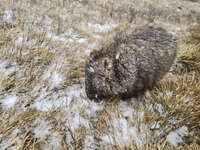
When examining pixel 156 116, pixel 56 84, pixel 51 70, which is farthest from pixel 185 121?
pixel 51 70

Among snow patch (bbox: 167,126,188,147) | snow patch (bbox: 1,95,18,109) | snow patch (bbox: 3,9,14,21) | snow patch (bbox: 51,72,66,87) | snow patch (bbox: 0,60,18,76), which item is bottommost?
snow patch (bbox: 167,126,188,147)

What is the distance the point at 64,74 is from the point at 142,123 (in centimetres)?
151

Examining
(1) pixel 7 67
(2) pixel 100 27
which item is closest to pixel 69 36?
(2) pixel 100 27

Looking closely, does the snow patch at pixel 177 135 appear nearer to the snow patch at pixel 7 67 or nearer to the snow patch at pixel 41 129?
the snow patch at pixel 41 129

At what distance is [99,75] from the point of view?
5.22 feet

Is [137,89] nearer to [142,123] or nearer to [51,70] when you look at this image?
[142,123]

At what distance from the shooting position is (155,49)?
1.73 meters

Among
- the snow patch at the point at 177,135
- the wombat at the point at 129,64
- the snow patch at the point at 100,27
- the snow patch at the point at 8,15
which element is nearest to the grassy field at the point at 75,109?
the snow patch at the point at 177,135

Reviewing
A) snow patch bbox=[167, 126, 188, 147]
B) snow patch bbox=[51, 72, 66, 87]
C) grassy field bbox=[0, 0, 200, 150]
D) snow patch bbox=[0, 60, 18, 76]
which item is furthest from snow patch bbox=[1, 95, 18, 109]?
snow patch bbox=[167, 126, 188, 147]

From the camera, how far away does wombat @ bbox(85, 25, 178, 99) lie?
63.2 inches

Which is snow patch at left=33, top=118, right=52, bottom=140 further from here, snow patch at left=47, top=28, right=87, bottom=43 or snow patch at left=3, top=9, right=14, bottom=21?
snow patch at left=3, top=9, right=14, bottom=21

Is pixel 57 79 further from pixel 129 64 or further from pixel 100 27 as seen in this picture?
pixel 100 27

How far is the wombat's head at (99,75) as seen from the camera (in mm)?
1591

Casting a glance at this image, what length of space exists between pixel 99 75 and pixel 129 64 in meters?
0.44
